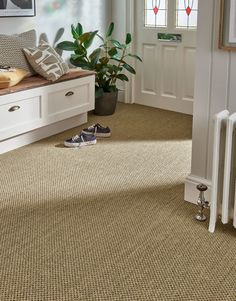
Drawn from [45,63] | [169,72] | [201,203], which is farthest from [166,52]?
[201,203]

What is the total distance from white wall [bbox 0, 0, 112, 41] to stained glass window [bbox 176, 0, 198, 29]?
2.86 ft

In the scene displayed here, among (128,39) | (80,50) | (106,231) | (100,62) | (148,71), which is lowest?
(106,231)

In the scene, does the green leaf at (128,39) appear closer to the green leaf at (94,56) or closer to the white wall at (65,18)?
the green leaf at (94,56)

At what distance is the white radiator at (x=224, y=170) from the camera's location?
8.07 feet

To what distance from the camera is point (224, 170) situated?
2.52 meters

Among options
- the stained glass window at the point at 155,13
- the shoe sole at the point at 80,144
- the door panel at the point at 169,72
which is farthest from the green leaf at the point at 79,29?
the shoe sole at the point at 80,144

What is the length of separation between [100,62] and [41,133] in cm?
113

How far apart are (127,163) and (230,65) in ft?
4.37

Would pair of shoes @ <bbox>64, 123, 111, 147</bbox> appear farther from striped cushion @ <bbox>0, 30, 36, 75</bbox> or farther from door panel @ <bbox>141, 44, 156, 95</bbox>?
door panel @ <bbox>141, 44, 156, 95</bbox>

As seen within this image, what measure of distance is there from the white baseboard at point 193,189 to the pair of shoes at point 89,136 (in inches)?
52.8

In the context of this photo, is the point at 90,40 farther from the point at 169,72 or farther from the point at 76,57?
the point at 169,72

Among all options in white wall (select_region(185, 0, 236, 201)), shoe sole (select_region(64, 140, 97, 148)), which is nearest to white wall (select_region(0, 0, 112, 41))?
shoe sole (select_region(64, 140, 97, 148))

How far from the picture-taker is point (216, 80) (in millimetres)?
2746

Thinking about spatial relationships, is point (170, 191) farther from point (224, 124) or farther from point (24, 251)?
point (24, 251)
